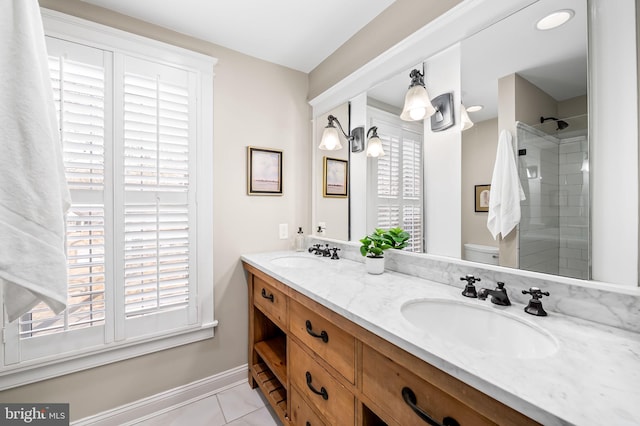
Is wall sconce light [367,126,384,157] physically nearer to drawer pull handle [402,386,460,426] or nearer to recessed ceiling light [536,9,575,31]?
recessed ceiling light [536,9,575,31]

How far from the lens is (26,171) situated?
0.57 meters

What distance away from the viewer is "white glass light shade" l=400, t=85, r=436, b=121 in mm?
1330

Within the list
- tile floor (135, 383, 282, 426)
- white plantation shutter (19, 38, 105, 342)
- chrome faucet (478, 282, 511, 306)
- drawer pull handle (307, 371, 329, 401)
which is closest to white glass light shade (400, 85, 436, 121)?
chrome faucet (478, 282, 511, 306)

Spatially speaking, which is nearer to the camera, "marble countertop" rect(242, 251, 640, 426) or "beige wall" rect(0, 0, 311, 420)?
"marble countertop" rect(242, 251, 640, 426)

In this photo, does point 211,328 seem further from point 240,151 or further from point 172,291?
point 240,151

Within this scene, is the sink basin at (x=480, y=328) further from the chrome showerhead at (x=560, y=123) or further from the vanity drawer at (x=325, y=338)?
the chrome showerhead at (x=560, y=123)

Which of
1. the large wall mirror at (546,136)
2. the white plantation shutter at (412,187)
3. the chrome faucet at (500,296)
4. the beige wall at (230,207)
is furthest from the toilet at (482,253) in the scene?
the beige wall at (230,207)

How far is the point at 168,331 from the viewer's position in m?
1.66

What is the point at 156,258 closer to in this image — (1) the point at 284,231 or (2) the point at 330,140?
(1) the point at 284,231

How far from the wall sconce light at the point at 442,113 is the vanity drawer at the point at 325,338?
3.48 feet

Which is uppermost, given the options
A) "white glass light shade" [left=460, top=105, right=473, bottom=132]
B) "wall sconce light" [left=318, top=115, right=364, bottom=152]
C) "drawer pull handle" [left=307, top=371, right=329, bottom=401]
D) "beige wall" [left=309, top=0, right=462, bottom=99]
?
"beige wall" [left=309, top=0, right=462, bottom=99]

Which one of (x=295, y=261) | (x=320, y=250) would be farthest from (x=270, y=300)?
(x=320, y=250)

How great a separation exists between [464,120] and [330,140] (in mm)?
1063

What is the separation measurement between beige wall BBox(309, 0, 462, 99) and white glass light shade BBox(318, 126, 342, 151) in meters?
0.35
